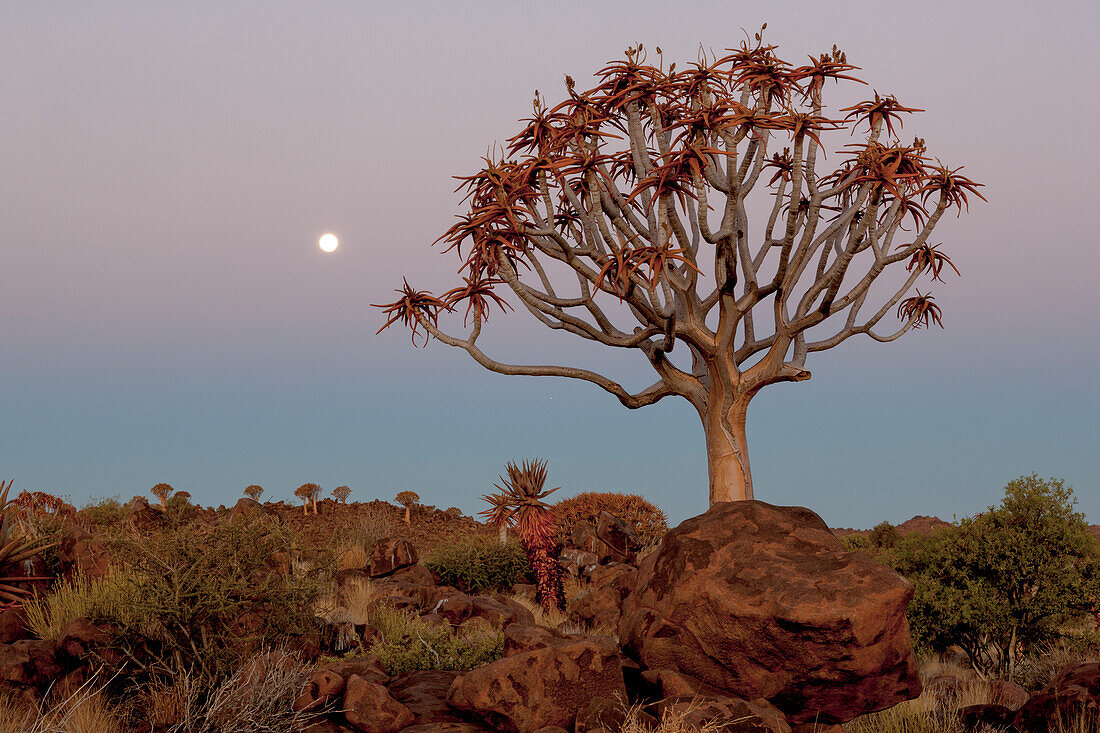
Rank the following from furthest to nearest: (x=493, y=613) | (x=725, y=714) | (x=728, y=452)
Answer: (x=728, y=452) < (x=493, y=613) < (x=725, y=714)

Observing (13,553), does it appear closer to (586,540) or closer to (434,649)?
(434,649)

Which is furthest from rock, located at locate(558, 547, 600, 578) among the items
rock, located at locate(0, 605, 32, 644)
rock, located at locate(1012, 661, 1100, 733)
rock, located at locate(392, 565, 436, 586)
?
rock, located at locate(1012, 661, 1100, 733)

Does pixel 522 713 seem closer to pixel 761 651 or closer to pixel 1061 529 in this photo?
pixel 761 651

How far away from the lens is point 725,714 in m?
6.45

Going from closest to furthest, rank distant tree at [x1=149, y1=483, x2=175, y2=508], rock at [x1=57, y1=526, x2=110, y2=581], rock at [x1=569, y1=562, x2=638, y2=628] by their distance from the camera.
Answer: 1. rock at [x1=569, y1=562, x2=638, y2=628]
2. rock at [x1=57, y1=526, x2=110, y2=581]
3. distant tree at [x1=149, y1=483, x2=175, y2=508]

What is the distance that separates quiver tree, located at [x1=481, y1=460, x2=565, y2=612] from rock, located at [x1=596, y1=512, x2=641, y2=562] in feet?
8.21

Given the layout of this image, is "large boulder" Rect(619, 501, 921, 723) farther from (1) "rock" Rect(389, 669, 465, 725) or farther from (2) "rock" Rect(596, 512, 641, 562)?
(2) "rock" Rect(596, 512, 641, 562)

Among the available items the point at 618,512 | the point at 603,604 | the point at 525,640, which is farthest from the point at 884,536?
the point at 525,640

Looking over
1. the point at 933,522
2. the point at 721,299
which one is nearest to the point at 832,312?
the point at 721,299

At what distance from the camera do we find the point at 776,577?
714 cm

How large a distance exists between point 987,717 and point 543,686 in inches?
178

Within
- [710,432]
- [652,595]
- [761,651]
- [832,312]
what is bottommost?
[761,651]

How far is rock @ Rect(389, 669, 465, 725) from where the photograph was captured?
24.1ft

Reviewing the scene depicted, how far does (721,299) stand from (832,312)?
1.99 m
